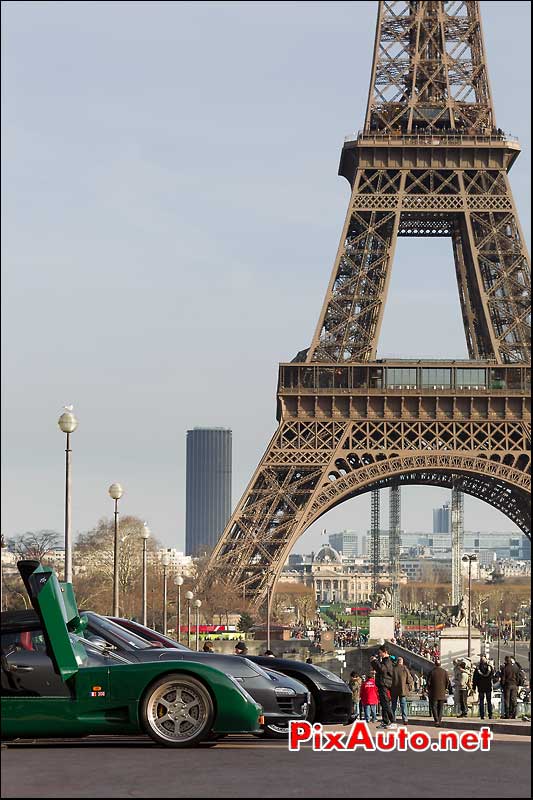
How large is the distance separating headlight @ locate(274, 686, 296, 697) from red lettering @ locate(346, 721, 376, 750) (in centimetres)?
111

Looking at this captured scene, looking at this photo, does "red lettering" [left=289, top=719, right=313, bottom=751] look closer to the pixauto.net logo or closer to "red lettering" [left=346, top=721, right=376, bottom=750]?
the pixauto.net logo

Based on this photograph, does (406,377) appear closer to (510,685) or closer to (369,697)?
(510,685)

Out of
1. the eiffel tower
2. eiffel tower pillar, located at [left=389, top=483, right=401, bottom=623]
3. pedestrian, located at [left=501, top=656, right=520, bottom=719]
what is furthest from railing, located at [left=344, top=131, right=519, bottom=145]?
eiffel tower pillar, located at [left=389, top=483, right=401, bottom=623]

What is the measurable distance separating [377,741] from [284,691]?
1885mm

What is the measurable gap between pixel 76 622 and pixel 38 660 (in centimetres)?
89

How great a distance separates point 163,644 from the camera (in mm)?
18547

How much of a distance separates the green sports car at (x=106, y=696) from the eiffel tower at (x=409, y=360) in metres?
52.3

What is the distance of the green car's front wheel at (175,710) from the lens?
14.2 m

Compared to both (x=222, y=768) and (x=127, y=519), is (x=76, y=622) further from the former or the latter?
(x=127, y=519)

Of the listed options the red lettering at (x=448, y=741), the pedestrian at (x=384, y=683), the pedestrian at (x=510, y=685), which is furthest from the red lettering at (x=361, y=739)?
the pedestrian at (x=510, y=685)

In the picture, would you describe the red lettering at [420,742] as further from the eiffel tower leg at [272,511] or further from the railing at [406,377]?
the railing at [406,377]

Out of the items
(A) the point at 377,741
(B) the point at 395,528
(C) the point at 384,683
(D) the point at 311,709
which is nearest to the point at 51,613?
(A) the point at 377,741

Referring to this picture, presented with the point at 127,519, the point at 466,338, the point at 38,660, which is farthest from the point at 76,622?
the point at 127,519

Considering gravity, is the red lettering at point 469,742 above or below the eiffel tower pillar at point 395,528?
below
